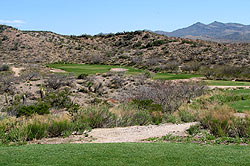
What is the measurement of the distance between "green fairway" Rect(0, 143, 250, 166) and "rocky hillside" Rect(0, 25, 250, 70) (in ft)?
139

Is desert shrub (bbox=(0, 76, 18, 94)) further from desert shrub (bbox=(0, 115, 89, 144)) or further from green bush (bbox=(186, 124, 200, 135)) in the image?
green bush (bbox=(186, 124, 200, 135))

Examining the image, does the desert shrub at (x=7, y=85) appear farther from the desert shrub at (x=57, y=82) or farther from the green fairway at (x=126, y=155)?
the green fairway at (x=126, y=155)

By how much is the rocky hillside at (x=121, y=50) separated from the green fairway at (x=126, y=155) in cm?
4235

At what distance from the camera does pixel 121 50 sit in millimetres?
75250

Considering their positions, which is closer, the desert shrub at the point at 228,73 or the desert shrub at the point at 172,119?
the desert shrub at the point at 172,119

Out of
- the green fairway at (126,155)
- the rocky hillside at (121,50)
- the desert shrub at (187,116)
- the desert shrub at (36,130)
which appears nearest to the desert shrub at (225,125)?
the green fairway at (126,155)

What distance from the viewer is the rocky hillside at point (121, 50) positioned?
5604 centimetres

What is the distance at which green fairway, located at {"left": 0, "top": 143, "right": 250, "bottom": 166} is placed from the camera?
698 cm

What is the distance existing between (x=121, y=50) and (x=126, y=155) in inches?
2700

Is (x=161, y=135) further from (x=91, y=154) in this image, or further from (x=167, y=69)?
(x=167, y=69)

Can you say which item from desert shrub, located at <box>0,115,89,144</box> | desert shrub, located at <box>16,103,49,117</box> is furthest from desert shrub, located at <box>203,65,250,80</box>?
desert shrub, located at <box>0,115,89,144</box>

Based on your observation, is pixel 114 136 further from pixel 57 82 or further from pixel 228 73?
pixel 228 73

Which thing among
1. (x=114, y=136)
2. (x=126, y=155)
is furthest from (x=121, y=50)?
(x=126, y=155)

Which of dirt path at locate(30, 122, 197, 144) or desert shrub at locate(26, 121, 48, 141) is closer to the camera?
dirt path at locate(30, 122, 197, 144)
